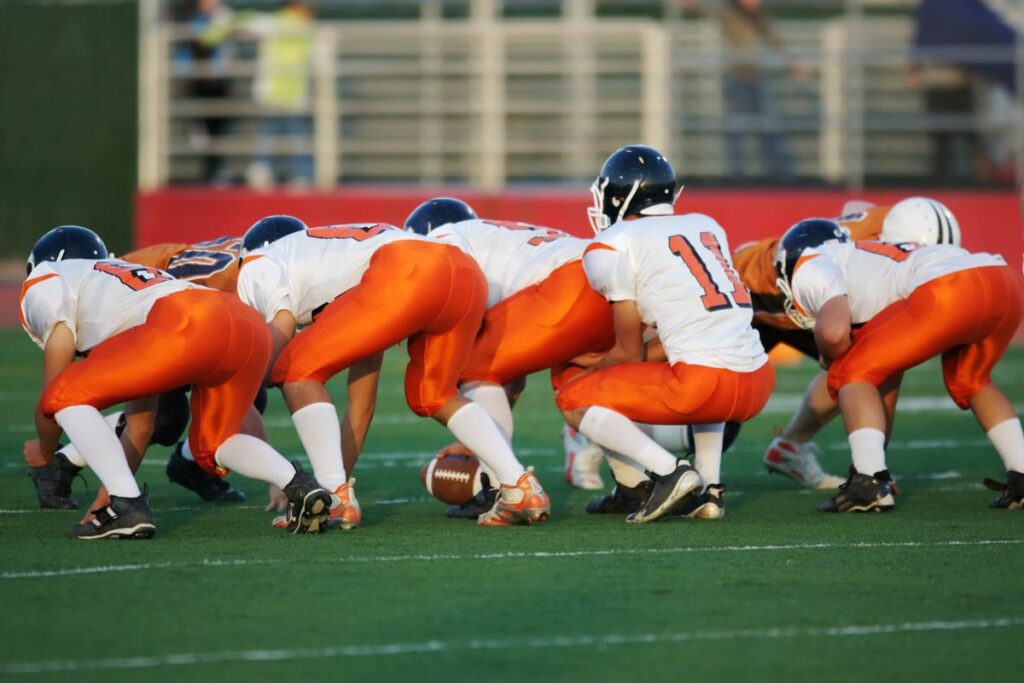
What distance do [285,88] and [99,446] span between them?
1250cm

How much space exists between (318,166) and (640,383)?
1201 centimetres

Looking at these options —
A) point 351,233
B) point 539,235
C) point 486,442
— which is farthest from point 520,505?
point 539,235

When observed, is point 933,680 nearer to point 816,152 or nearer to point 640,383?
point 640,383

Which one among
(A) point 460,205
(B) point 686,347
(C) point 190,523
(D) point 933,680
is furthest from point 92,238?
(D) point 933,680

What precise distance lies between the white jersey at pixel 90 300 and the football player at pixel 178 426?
837mm

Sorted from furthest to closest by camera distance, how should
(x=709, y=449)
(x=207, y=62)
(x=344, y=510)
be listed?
1. (x=207, y=62)
2. (x=709, y=449)
3. (x=344, y=510)

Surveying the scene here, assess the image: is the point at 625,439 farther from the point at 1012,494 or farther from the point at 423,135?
the point at 423,135

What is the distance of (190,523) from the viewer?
21.5 ft

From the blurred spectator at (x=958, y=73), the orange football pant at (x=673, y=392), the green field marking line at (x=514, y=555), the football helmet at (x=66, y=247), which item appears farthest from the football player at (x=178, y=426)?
the blurred spectator at (x=958, y=73)

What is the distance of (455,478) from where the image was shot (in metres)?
6.79

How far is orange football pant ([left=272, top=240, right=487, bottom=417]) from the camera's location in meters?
6.26

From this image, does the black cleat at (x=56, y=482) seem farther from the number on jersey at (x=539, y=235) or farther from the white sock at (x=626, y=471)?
the white sock at (x=626, y=471)

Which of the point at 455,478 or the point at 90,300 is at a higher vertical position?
the point at 90,300

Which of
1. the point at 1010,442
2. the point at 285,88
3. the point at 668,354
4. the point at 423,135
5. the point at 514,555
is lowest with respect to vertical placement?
the point at 514,555
